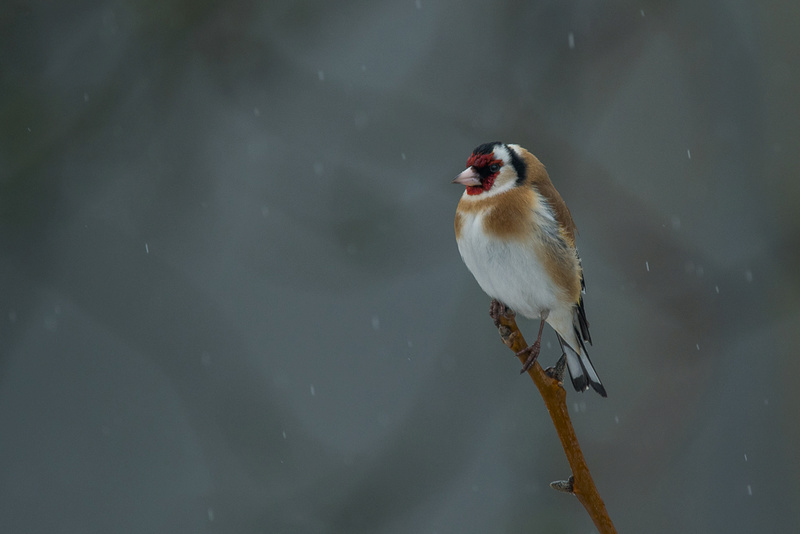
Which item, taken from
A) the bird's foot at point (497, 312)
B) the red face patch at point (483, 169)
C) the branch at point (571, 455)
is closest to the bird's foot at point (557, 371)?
the branch at point (571, 455)

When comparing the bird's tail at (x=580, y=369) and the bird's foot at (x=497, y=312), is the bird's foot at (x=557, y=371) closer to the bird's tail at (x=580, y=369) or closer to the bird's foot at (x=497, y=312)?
the bird's foot at (x=497, y=312)

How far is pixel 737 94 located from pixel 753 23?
64 centimetres

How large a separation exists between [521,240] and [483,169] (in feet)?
0.93

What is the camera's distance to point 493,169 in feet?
8.04

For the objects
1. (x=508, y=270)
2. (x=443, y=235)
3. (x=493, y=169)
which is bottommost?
(x=443, y=235)

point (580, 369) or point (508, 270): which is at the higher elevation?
point (508, 270)

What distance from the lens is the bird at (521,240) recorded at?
254 centimetres

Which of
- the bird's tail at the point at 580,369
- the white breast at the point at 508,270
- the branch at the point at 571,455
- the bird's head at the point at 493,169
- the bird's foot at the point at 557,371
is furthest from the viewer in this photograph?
the bird's tail at the point at 580,369

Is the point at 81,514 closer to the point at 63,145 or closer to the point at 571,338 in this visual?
the point at 63,145

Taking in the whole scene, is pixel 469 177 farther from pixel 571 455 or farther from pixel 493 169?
pixel 571 455

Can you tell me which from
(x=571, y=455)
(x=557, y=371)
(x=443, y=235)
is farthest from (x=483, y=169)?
(x=443, y=235)

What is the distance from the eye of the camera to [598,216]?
2.89 metres

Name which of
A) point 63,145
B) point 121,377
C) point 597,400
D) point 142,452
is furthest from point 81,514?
point 63,145

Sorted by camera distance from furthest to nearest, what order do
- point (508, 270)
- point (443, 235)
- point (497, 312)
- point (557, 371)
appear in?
point (443, 235) < point (508, 270) < point (497, 312) < point (557, 371)
